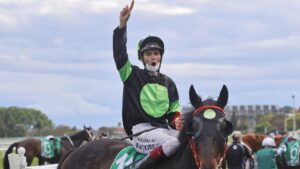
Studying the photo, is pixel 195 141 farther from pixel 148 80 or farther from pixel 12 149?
pixel 12 149

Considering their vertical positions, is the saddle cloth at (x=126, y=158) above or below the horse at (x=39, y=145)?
above

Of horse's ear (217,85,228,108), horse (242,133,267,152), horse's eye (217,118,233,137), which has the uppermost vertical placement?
horse's ear (217,85,228,108)

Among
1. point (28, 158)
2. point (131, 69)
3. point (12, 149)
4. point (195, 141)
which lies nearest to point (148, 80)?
point (131, 69)

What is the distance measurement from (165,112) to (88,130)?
63.5ft

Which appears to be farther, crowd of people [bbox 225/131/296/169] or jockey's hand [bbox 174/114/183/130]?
crowd of people [bbox 225/131/296/169]

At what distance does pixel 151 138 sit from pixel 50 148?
18.1 m

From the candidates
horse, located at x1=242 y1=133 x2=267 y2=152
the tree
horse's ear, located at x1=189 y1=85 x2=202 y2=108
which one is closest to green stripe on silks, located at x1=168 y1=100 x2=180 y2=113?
horse's ear, located at x1=189 y1=85 x2=202 y2=108

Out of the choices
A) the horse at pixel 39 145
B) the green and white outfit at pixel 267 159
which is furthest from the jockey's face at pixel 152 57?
the horse at pixel 39 145

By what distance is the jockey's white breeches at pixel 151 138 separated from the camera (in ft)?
22.0

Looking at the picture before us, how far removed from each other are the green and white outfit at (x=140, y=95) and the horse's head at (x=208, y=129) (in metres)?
1.00

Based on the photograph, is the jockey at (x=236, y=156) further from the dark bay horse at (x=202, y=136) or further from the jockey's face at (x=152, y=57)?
the dark bay horse at (x=202, y=136)

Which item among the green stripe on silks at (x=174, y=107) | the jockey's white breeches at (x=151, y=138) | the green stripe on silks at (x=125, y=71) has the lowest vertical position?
the jockey's white breeches at (x=151, y=138)

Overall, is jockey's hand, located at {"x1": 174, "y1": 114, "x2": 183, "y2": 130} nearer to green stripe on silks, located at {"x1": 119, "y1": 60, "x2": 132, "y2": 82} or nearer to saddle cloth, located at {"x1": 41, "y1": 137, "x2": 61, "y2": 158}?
green stripe on silks, located at {"x1": 119, "y1": 60, "x2": 132, "y2": 82}

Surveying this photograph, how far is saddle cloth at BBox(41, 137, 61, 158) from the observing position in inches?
957
